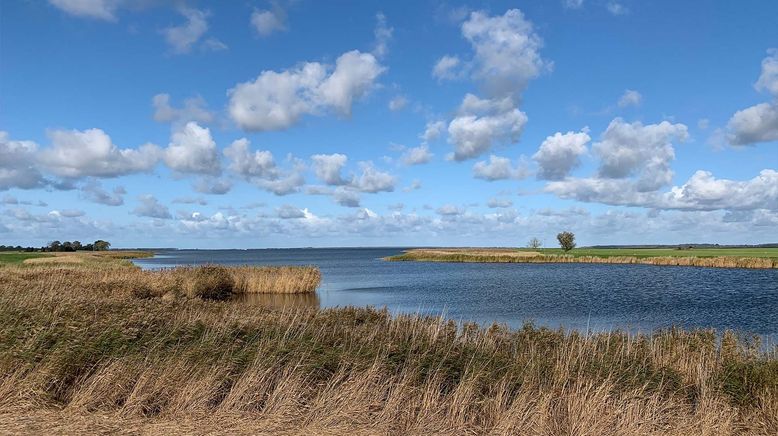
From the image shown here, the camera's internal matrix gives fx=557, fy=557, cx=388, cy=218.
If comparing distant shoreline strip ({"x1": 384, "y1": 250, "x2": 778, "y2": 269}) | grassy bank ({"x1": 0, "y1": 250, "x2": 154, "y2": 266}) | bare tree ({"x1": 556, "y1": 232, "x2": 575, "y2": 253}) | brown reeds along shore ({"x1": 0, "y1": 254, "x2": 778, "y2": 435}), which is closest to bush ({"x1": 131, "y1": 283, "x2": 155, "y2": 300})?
brown reeds along shore ({"x1": 0, "y1": 254, "x2": 778, "y2": 435})

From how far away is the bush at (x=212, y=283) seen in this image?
1309 inches

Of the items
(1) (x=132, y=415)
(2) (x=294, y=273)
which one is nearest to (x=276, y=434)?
(1) (x=132, y=415)

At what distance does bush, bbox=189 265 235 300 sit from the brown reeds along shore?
70.6 feet

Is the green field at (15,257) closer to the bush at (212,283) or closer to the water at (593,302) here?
the bush at (212,283)

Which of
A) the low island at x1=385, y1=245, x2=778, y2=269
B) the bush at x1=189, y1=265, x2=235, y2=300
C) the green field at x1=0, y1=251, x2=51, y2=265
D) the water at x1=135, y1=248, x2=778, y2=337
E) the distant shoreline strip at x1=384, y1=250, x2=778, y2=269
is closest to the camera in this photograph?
the water at x1=135, y1=248, x2=778, y2=337

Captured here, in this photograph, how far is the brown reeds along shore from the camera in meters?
7.01

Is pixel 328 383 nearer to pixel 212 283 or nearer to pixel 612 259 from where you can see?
pixel 212 283

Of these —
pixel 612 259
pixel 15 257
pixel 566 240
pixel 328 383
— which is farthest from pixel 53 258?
pixel 566 240

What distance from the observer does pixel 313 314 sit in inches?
640

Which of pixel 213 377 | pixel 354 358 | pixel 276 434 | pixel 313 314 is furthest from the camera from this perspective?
pixel 313 314

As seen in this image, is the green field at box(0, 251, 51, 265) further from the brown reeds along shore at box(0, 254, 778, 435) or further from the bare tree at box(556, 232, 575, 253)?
the bare tree at box(556, 232, 575, 253)

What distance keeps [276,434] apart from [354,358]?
3.20 meters

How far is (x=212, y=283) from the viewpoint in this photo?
3450cm

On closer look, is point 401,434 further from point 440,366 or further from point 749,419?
point 749,419
